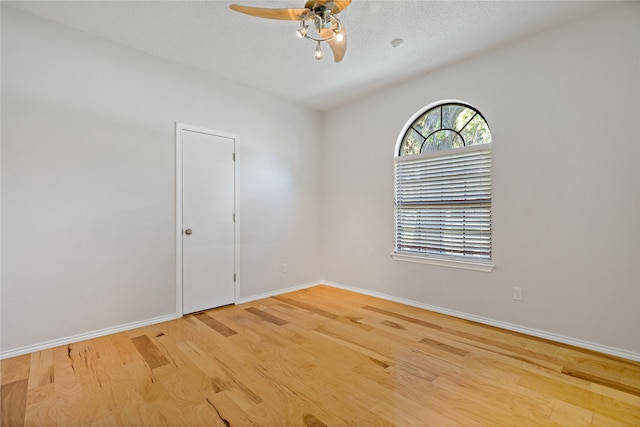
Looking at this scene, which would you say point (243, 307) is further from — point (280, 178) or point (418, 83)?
point (418, 83)

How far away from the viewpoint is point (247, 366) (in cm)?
232

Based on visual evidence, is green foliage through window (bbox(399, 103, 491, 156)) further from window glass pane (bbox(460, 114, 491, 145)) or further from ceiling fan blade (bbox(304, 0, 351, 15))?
ceiling fan blade (bbox(304, 0, 351, 15))

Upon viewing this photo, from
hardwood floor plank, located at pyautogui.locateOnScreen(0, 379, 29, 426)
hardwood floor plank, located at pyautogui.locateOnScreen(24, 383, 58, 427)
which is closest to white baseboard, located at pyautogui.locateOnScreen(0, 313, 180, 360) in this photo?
hardwood floor plank, located at pyautogui.locateOnScreen(0, 379, 29, 426)

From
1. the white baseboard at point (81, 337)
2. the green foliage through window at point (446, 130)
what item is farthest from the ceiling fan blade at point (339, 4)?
the white baseboard at point (81, 337)

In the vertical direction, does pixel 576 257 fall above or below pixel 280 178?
below

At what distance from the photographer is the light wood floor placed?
5.76 ft

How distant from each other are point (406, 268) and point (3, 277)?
3.86 meters

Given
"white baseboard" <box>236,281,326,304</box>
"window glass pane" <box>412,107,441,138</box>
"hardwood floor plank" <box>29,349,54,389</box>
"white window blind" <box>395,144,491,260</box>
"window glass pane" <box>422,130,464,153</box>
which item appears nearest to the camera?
"hardwood floor plank" <box>29,349,54,389</box>

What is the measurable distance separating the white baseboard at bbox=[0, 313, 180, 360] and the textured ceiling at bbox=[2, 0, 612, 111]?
2.74 metres

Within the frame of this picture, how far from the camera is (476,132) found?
11.0 feet

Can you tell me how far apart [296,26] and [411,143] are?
199 cm

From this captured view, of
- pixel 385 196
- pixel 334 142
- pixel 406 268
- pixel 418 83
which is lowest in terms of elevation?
pixel 406 268

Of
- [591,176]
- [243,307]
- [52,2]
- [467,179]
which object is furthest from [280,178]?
[591,176]

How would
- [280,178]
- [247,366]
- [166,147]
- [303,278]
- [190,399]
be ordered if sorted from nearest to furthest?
[190,399]
[247,366]
[166,147]
[280,178]
[303,278]
